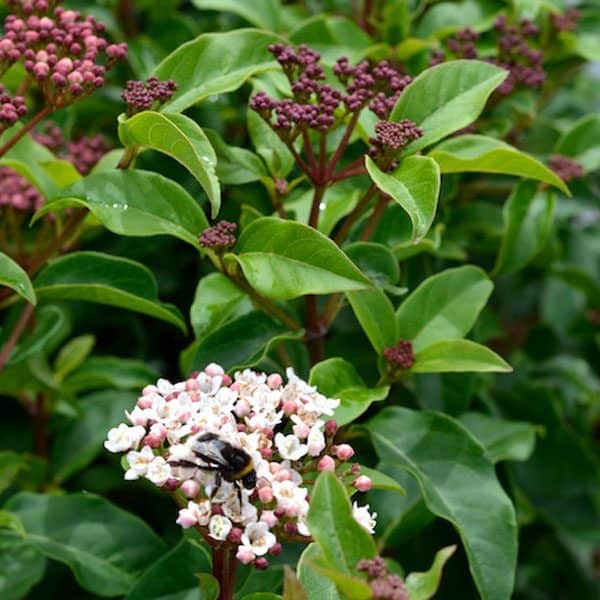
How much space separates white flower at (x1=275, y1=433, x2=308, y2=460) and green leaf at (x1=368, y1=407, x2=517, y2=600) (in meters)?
0.30

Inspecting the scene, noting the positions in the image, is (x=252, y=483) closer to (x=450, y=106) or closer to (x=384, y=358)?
(x=384, y=358)

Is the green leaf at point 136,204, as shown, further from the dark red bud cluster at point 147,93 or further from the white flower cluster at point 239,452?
the white flower cluster at point 239,452

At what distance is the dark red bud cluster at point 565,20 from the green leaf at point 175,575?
3.96 ft

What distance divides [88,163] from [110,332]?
639 mm

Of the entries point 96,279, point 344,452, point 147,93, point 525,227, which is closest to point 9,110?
point 147,93

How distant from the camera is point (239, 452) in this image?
1.19m

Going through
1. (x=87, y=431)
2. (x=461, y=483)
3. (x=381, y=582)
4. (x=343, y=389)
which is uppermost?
(x=381, y=582)

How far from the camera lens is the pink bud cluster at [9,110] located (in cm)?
142

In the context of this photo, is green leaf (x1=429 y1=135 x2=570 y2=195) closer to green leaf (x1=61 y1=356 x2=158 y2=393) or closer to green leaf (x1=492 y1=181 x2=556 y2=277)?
green leaf (x1=492 y1=181 x2=556 y2=277)

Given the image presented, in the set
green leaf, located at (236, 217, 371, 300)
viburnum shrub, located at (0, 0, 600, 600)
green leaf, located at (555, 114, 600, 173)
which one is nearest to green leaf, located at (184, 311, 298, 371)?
viburnum shrub, located at (0, 0, 600, 600)

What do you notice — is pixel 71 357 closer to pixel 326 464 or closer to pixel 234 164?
pixel 234 164

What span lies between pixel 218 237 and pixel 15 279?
253 millimetres

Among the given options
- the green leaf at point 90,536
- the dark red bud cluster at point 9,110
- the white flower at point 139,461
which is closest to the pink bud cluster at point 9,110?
the dark red bud cluster at point 9,110

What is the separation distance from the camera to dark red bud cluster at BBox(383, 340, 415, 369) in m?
1.55
